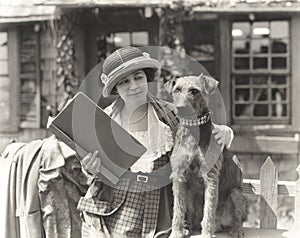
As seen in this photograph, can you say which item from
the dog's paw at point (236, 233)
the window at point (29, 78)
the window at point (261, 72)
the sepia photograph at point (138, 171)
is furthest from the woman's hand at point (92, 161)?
the window at point (29, 78)

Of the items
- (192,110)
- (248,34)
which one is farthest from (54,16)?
(192,110)

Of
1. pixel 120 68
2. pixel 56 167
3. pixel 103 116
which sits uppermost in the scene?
pixel 120 68

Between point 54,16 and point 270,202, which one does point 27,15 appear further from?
point 270,202

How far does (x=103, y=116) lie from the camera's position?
2379 millimetres

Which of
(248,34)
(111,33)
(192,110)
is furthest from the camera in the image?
(111,33)

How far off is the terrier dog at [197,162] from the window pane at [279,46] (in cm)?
448

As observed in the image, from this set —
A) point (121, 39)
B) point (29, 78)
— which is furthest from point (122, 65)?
point (29, 78)

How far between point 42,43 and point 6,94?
2.87 feet

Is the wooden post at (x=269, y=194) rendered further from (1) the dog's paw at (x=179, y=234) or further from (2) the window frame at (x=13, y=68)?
(2) the window frame at (x=13, y=68)

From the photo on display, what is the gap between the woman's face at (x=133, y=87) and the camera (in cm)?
248

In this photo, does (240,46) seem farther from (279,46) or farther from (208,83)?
(208,83)

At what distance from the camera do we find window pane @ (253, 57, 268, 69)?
676 cm

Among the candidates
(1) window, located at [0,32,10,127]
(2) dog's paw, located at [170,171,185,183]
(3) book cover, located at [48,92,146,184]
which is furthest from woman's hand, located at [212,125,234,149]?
(1) window, located at [0,32,10,127]

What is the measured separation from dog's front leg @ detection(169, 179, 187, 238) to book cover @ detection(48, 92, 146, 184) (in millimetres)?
232
